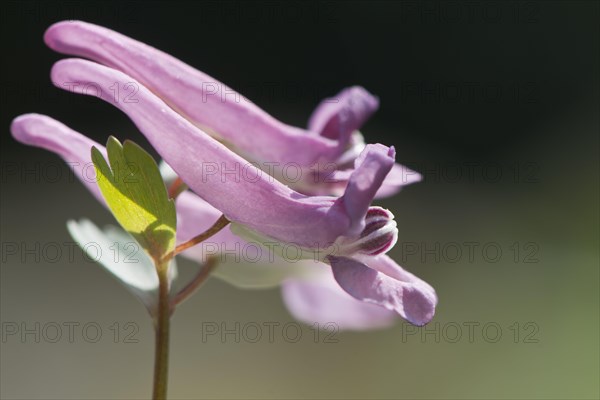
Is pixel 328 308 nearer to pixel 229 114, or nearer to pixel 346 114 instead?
pixel 346 114

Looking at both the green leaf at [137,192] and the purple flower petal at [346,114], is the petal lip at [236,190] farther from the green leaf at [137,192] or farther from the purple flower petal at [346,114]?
the purple flower petal at [346,114]

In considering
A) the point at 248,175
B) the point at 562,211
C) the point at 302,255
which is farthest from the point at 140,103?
the point at 562,211

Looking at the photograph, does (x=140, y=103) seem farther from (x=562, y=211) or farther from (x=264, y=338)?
(x=562, y=211)

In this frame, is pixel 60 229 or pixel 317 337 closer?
pixel 317 337

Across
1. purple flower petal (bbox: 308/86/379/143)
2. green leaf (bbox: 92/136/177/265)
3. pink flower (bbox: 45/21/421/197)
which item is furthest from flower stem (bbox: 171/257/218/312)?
purple flower petal (bbox: 308/86/379/143)

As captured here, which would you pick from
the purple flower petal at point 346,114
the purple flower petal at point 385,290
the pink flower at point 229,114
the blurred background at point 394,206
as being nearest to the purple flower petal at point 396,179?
the pink flower at point 229,114

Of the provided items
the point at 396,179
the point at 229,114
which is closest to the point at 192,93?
the point at 229,114
